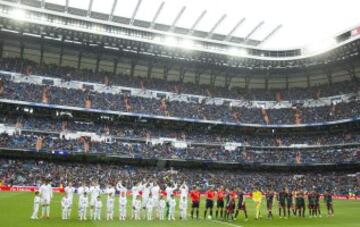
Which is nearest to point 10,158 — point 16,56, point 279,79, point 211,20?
point 16,56

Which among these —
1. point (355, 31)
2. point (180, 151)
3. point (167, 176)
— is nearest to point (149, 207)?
point (167, 176)

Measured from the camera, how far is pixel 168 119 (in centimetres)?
6675

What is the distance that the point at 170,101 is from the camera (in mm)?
70750

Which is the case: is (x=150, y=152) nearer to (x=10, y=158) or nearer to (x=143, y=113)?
(x=143, y=113)

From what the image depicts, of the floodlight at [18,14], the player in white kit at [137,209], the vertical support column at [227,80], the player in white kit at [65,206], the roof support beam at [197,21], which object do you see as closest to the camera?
the player in white kit at [65,206]

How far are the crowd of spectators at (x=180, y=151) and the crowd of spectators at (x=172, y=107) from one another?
5.71m

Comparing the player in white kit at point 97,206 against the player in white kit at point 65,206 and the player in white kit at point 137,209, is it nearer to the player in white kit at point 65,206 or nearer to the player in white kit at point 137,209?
the player in white kit at point 65,206

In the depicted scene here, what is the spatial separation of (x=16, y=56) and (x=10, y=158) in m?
19.1

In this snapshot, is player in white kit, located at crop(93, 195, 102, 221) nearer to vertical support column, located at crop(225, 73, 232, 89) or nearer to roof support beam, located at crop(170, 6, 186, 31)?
roof support beam, located at crop(170, 6, 186, 31)

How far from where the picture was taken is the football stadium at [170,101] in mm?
57250

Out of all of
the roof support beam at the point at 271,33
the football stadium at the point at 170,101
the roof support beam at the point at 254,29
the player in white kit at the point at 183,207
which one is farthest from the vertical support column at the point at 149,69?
the player in white kit at the point at 183,207

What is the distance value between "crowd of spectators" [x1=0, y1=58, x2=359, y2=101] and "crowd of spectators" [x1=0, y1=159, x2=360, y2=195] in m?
16.2

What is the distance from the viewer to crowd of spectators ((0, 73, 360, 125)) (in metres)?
60.5

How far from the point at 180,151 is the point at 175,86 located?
14.8 m
